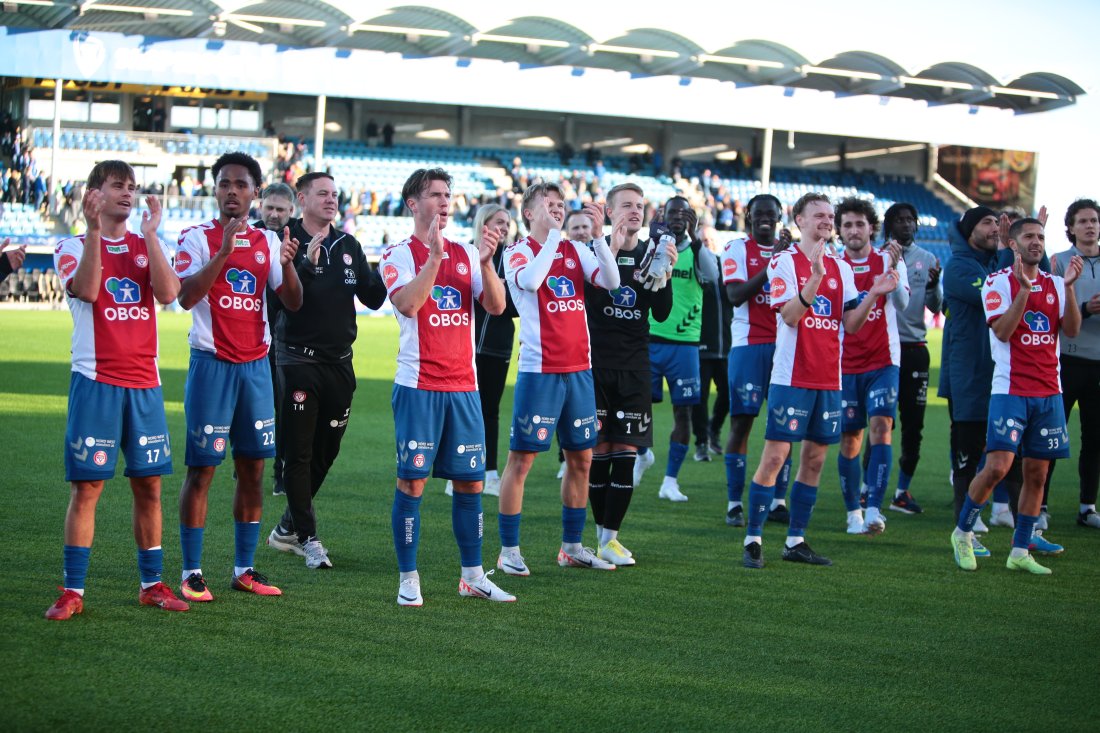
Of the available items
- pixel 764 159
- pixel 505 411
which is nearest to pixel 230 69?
pixel 764 159

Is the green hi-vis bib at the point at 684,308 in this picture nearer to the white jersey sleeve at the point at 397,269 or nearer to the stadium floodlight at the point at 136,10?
the white jersey sleeve at the point at 397,269

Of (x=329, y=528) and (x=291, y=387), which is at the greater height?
(x=291, y=387)

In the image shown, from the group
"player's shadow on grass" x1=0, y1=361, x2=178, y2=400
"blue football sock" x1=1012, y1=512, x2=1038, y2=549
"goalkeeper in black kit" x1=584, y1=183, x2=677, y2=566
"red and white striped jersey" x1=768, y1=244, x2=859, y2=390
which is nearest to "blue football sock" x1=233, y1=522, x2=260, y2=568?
"goalkeeper in black kit" x1=584, y1=183, x2=677, y2=566

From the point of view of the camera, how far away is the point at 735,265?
7824 mm

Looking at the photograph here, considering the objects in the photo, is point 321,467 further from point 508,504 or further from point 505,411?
point 505,411

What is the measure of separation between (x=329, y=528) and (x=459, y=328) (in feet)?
7.45

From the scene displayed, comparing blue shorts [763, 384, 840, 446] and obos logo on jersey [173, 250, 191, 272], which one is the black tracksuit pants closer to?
obos logo on jersey [173, 250, 191, 272]

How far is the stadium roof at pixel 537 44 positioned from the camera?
34.8 m

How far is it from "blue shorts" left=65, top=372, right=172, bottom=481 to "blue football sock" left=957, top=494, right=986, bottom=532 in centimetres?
454

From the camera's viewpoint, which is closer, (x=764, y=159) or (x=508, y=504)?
(x=508, y=504)

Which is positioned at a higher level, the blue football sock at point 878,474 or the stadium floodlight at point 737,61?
the stadium floodlight at point 737,61

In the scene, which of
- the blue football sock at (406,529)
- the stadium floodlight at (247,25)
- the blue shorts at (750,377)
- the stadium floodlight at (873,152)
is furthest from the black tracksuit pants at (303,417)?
the stadium floodlight at (873,152)

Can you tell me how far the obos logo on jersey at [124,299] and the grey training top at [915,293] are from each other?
220 inches

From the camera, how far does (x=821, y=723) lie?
13.9ft
